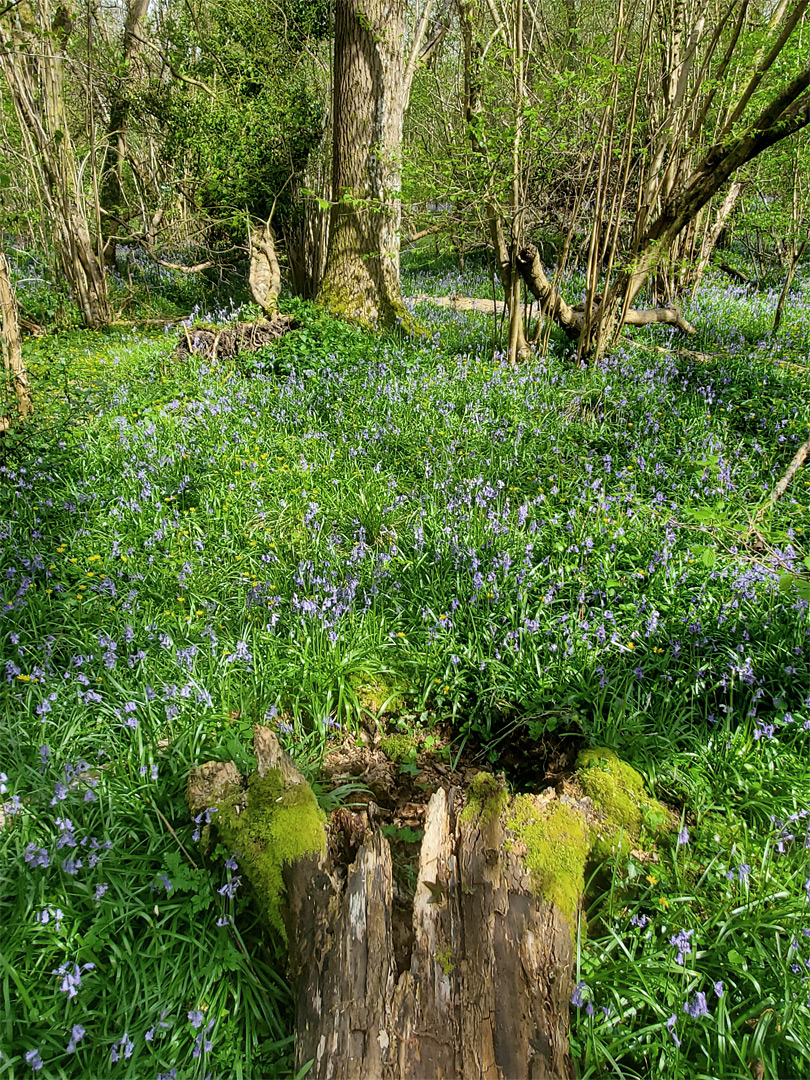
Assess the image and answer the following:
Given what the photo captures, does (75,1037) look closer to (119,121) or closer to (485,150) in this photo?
(485,150)

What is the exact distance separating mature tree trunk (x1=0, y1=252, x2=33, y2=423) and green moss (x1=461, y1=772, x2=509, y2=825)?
14.7 ft

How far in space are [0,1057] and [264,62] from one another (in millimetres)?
12875

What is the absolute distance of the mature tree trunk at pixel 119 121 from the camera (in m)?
9.95

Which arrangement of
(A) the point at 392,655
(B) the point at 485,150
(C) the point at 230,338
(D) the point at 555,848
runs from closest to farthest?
(D) the point at 555,848
(A) the point at 392,655
(B) the point at 485,150
(C) the point at 230,338

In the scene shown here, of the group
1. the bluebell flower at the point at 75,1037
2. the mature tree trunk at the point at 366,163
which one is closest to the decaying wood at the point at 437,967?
the bluebell flower at the point at 75,1037

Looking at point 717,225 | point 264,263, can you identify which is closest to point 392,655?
point 264,263

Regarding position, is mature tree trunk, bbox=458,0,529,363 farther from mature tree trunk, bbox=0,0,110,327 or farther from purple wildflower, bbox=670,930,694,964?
purple wildflower, bbox=670,930,694,964

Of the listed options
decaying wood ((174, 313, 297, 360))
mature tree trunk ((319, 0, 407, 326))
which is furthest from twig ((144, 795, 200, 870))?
mature tree trunk ((319, 0, 407, 326))

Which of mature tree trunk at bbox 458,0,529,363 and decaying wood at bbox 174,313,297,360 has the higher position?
mature tree trunk at bbox 458,0,529,363

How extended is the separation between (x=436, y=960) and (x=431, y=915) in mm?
110

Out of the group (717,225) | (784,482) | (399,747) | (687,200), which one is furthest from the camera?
(717,225)

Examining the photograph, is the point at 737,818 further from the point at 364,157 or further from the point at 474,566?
the point at 364,157

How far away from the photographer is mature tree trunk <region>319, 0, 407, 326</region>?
679 cm

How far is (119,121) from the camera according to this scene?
10344 millimetres
